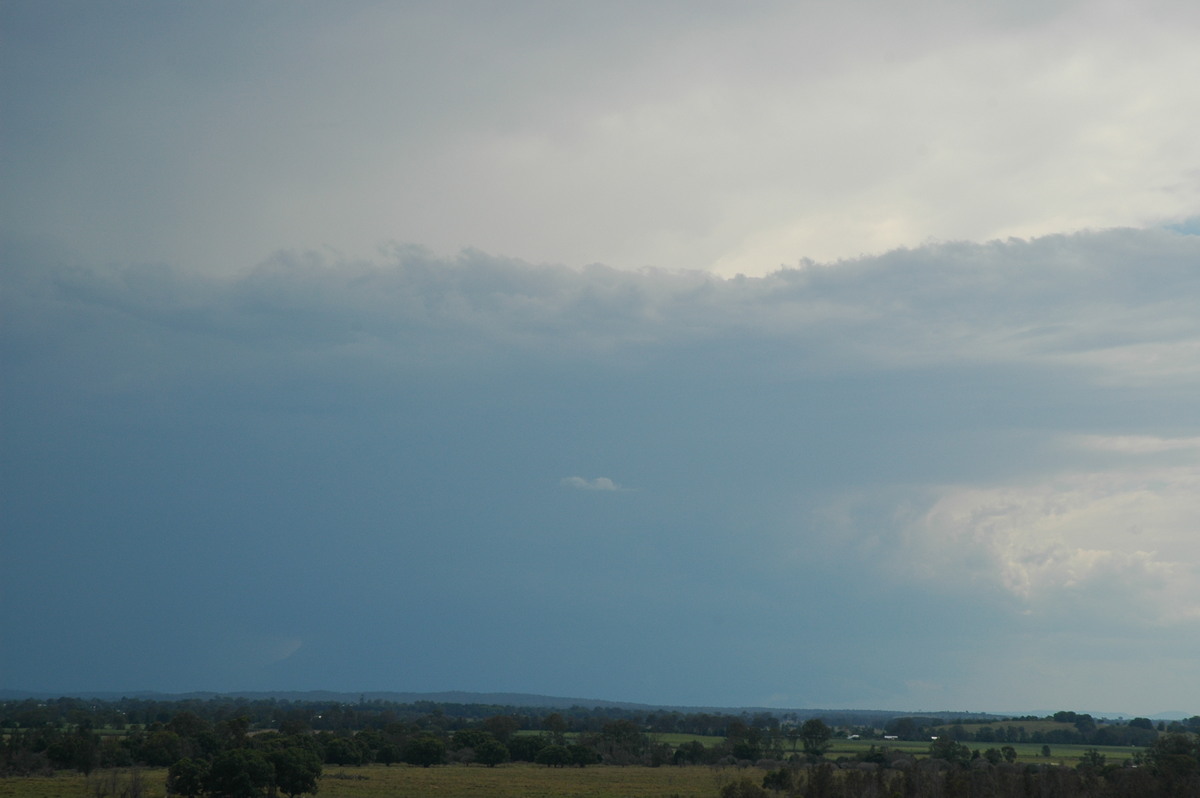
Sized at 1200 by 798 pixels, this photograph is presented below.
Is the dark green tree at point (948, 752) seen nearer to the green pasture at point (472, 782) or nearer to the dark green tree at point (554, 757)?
the green pasture at point (472, 782)

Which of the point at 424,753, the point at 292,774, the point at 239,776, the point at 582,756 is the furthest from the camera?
the point at 582,756

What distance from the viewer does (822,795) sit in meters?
84.8

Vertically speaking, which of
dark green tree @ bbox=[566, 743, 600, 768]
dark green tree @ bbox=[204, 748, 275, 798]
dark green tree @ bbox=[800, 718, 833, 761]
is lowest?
dark green tree @ bbox=[566, 743, 600, 768]

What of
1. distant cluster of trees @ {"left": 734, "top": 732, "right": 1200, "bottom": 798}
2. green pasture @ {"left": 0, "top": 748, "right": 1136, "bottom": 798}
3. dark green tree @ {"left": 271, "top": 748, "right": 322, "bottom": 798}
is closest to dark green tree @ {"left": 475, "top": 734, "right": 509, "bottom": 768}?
green pasture @ {"left": 0, "top": 748, "right": 1136, "bottom": 798}

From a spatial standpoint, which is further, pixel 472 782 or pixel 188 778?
pixel 472 782

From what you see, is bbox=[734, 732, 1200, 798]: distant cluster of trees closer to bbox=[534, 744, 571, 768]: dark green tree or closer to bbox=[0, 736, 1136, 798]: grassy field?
bbox=[0, 736, 1136, 798]: grassy field

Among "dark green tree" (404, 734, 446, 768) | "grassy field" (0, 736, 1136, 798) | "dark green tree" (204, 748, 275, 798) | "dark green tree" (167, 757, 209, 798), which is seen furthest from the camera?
"dark green tree" (404, 734, 446, 768)

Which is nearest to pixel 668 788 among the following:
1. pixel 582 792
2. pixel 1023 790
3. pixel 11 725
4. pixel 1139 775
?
pixel 582 792

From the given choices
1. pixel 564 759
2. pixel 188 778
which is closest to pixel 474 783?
pixel 188 778

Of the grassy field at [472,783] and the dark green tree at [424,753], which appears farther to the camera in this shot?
the dark green tree at [424,753]

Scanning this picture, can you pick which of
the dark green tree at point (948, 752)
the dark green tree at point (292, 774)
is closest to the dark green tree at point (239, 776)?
the dark green tree at point (292, 774)

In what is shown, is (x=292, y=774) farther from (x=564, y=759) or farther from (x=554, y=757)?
(x=564, y=759)

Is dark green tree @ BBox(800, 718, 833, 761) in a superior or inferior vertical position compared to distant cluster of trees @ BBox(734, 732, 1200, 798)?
inferior

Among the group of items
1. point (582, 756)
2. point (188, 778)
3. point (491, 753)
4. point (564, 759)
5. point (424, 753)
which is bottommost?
point (564, 759)
